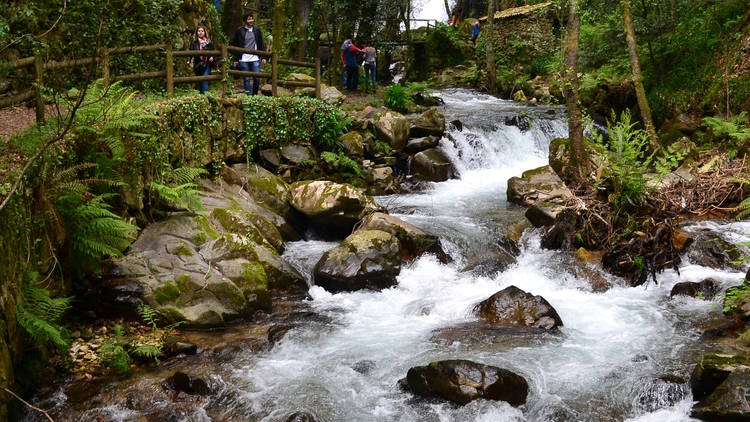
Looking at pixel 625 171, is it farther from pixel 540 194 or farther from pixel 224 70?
pixel 224 70

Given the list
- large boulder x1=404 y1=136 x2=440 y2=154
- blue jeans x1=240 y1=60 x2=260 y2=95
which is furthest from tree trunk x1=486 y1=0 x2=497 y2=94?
blue jeans x1=240 y1=60 x2=260 y2=95

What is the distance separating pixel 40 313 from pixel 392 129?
11029 millimetres

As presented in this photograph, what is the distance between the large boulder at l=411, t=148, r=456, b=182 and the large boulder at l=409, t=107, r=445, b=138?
0.85 meters

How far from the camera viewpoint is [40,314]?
21.4ft

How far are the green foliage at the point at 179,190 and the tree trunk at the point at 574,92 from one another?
7.42 metres

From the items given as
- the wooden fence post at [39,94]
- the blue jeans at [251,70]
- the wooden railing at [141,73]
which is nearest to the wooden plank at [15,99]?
the wooden railing at [141,73]

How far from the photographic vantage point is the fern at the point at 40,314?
616 centimetres

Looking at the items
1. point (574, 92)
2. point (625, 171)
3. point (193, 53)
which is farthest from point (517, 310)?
point (193, 53)

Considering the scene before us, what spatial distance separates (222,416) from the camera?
20.6 feet

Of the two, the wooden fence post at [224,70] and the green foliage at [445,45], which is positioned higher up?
the green foliage at [445,45]

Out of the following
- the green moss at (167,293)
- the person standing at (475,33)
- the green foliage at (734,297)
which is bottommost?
the green moss at (167,293)

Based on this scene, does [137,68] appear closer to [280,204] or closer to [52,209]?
[280,204]

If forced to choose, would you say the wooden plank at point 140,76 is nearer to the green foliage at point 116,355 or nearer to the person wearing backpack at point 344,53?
the green foliage at point 116,355

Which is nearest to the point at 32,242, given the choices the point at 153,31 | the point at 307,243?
the point at 307,243
